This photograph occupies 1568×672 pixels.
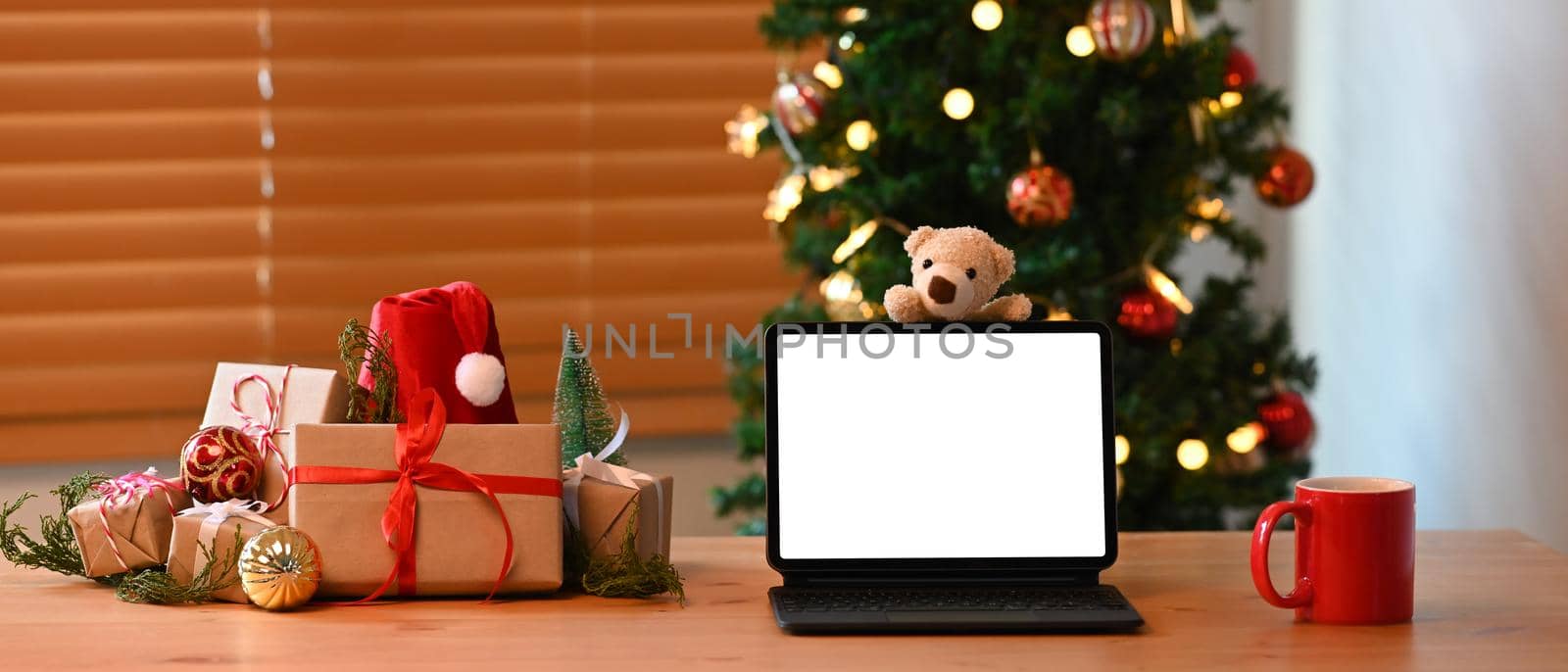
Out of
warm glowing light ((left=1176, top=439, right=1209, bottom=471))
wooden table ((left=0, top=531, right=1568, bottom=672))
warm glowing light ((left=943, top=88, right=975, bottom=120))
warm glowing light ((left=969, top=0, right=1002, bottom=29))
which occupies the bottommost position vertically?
warm glowing light ((left=1176, top=439, right=1209, bottom=471))

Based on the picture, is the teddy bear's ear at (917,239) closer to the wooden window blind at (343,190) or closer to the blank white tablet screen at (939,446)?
the blank white tablet screen at (939,446)

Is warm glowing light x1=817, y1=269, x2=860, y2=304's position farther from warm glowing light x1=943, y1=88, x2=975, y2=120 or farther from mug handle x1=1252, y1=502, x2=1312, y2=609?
mug handle x1=1252, y1=502, x2=1312, y2=609

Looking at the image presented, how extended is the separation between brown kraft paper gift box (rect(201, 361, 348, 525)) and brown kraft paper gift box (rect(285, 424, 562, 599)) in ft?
0.15

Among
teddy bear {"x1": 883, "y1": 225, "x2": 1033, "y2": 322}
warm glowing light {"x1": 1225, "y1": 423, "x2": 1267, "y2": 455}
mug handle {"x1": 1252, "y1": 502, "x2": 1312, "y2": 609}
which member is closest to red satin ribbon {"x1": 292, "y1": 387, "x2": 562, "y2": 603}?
teddy bear {"x1": 883, "y1": 225, "x2": 1033, "y2": 322}

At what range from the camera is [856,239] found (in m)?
1.81

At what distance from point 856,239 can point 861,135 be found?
0.47 ft

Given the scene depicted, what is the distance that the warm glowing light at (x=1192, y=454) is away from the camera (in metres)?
1.77

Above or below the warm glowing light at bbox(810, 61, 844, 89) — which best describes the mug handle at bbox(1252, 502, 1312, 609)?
below

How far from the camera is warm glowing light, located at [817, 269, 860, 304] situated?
71.0 inches

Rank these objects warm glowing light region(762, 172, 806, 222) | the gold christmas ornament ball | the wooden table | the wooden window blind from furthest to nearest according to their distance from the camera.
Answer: the wooden window blind → warm glowing light region(762, 172, 806, 222) → the gold christmas ornament ball → the wooden table

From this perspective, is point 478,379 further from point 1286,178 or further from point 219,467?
point 1286,178

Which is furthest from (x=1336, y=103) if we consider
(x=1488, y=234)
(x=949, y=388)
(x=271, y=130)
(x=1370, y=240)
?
(x=271, y=130)

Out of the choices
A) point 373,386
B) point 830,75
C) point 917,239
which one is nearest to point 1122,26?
point 830,75

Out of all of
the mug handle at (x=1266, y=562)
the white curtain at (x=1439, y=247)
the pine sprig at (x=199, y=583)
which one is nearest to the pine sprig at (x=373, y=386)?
the pine sprig at (x=199, y=583)
